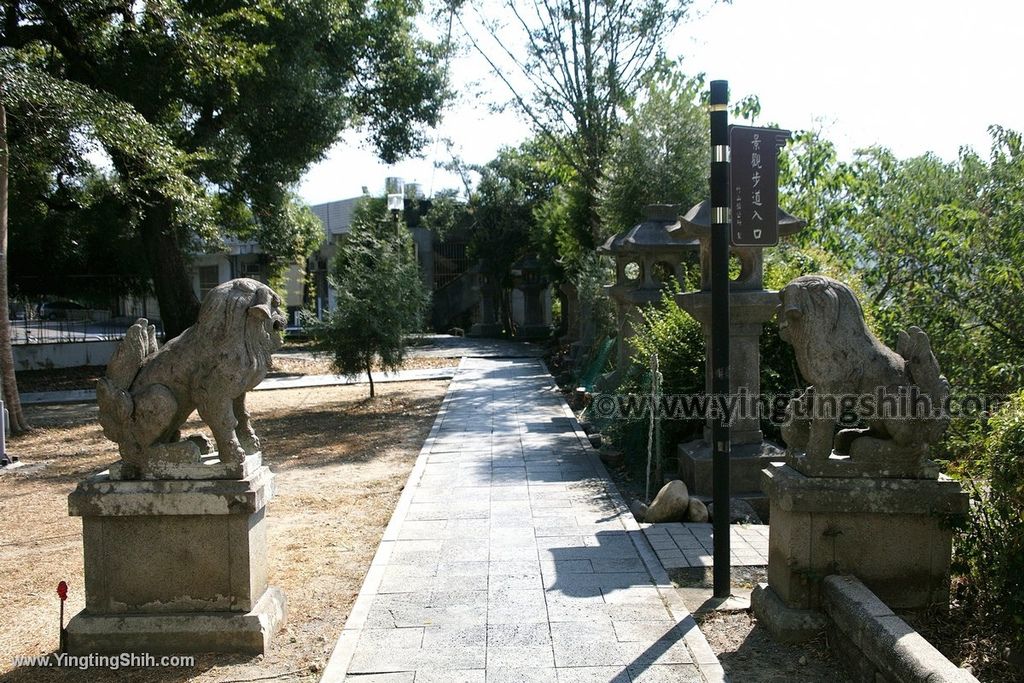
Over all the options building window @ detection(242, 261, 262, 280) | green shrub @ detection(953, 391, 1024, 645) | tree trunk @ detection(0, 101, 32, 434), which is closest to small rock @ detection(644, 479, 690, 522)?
green shrub @ detection(953, 391, 1024, 645)

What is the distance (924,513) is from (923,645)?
112cm

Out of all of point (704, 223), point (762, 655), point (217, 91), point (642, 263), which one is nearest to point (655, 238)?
point (642, 263)

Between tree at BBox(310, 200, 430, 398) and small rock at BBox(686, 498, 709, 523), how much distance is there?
357 inches

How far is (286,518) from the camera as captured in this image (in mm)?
7465

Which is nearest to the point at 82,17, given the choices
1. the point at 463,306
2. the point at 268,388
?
the point at 268,388

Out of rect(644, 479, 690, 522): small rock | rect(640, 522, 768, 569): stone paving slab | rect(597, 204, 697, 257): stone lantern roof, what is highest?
rect(597, 204, 697, 257): stone lantern roof

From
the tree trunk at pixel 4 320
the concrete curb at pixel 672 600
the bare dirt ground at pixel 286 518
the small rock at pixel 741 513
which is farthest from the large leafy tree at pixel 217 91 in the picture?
the small rock at pixel 741 513

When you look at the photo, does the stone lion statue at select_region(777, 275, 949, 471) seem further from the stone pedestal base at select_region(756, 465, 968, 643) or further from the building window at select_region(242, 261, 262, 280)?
the building window at select_region(242, 261, 262, 280)

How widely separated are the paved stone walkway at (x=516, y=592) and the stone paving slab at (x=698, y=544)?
6.1 inches

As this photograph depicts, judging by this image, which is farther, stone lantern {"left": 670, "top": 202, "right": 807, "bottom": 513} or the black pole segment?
stone lantern {"left": 670, "top": 202, "right": 807, "bottom": 513}

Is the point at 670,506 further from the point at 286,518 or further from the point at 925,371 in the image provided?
the point at 286,518

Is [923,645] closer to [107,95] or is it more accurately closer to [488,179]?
[107,95]

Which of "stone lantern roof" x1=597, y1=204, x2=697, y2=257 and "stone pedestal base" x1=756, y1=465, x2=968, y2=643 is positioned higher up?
"stone lantern roof" x1=597, y1=204, x2=697, y2=257

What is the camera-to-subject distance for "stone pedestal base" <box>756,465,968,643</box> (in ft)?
14.4
